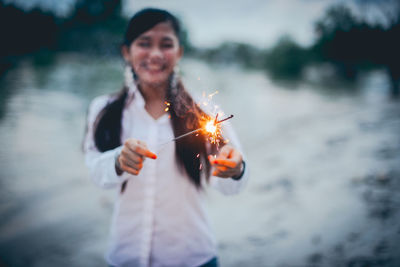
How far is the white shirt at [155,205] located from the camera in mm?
1957

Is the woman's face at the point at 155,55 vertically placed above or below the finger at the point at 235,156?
above

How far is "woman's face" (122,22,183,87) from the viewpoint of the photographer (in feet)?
6.77

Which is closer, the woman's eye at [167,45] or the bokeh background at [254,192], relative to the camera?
the woman's eye at [167,45]

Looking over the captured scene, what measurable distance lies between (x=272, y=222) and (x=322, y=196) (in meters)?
1.62

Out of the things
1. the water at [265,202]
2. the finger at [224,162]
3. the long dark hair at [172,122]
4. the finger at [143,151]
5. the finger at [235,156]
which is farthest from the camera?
the water at [265,202]

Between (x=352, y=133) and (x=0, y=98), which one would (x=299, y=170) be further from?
(x=0, y=98)

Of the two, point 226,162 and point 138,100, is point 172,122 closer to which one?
point 138,100

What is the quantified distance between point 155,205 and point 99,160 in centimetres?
65

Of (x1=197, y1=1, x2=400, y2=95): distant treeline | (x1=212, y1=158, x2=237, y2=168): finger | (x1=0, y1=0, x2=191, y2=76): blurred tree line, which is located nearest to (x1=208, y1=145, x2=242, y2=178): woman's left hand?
(x1=212, y1=158, x2=237, y2=168): finger

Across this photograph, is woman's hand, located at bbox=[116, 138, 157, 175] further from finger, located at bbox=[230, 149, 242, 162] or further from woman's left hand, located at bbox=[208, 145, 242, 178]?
finger, located at bbox=[230, 149, 242, 162]

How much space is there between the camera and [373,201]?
466 cm

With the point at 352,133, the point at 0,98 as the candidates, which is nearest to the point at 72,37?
the point at 0,98

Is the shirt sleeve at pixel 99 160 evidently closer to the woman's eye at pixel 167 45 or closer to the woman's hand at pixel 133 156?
the woman's hand at pixel 133 156

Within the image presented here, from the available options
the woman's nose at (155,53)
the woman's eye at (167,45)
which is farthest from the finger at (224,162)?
the woman's eye at (167,45)
